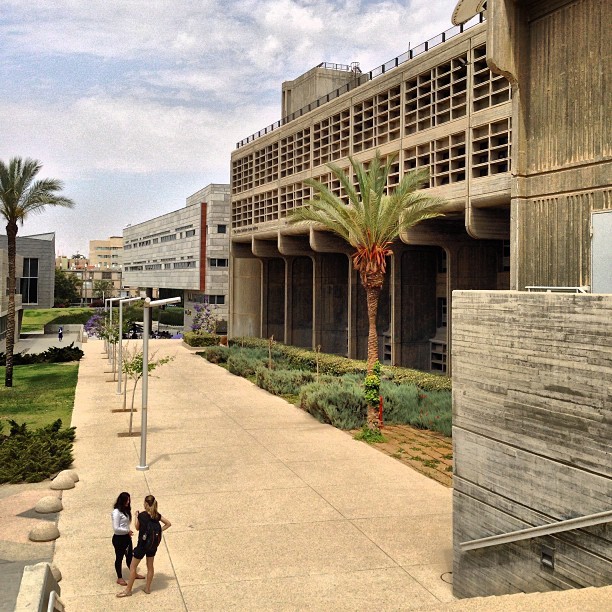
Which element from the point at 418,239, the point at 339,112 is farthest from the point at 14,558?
the point at 339,112

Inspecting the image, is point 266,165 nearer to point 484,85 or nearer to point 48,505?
point 484,85

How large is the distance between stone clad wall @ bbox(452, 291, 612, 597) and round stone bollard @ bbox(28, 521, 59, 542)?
7521 millimetres

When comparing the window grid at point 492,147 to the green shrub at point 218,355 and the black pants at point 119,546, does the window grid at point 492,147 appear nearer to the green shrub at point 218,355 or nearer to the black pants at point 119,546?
the black pants at point 119,546

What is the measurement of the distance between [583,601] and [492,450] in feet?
9.12

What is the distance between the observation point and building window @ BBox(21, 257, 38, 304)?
81.4 meters

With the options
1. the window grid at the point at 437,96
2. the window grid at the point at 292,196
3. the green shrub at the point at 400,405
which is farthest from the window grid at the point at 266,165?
the green shrub at the point at 400,405

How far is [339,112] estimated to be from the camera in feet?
140

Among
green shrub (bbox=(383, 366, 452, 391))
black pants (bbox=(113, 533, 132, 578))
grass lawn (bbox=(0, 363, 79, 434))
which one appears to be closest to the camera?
black pants (bbox=(113, 533, 132, 578))

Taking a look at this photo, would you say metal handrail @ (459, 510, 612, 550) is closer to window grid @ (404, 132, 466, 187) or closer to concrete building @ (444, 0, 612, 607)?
concrete building @ (444, 0, 612, 607)

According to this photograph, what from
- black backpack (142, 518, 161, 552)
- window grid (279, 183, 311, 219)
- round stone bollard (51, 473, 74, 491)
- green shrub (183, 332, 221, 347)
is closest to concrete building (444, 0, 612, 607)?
black backpack (142, 518, 161, 552)

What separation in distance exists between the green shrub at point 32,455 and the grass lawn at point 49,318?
7682 cm

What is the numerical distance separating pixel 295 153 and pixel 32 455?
3370 cm

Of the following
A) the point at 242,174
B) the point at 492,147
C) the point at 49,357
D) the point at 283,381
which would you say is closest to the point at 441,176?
the point at 492,147

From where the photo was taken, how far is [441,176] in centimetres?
3272
